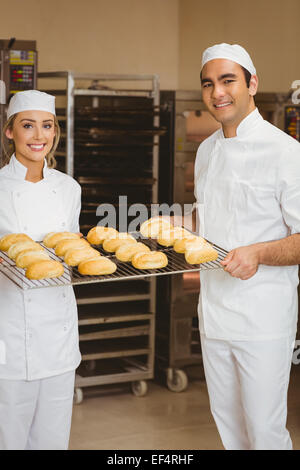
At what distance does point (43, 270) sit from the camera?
204cm

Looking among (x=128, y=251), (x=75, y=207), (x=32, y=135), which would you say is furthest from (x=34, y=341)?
(x=32, y=135)

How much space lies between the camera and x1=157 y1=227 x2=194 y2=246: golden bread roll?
7.99ft

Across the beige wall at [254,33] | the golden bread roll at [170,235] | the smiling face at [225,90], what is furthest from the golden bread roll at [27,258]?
the beige wall at [254,33]

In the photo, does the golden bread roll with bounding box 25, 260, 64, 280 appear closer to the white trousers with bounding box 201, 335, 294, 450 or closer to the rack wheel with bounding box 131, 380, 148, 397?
the white trousers with bounding box 201, 335, 294, 450

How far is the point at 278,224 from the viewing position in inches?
90.5

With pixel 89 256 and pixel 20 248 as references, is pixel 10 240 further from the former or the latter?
pixel 89 256

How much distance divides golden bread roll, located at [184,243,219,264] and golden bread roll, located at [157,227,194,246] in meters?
0.21

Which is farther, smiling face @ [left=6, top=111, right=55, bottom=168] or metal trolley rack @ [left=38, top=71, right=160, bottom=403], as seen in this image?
metal trolley rack @ [left=38, top=71, right=160, bottom=403]

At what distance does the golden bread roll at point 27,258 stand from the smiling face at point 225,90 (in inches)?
30.0

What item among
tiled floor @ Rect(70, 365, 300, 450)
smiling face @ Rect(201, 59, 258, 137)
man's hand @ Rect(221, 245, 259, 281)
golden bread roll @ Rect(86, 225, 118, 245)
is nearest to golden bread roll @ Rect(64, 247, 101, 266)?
golden bread roll @ Rect(86, 225, 118, 245)

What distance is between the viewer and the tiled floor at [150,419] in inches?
139

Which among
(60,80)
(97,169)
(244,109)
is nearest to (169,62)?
(60,80)
